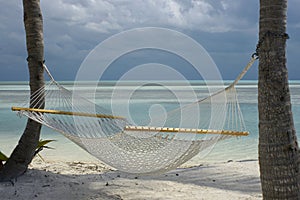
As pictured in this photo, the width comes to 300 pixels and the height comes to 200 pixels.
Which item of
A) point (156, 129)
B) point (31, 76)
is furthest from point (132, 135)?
point (31, 76)

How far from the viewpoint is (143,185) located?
2982 millimetres

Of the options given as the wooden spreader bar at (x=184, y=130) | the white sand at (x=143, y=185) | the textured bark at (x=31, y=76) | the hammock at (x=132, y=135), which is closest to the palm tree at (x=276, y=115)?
the hammock at (x=132, y=135)

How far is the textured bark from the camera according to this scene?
2.94m

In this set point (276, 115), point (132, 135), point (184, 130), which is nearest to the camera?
point (276, 115)

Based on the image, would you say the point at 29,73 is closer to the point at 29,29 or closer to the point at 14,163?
the point at 29,29

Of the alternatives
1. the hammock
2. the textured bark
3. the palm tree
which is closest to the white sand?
the textured bark

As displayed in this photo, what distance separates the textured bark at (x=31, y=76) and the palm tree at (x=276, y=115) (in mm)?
1793

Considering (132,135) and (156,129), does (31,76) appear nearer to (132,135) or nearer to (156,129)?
(132,135)

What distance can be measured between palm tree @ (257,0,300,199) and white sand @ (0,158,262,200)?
1067mm

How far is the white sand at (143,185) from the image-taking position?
269cm

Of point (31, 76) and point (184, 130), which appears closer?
point (184, 130)

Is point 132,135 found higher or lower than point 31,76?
lower

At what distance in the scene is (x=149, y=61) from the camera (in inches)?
116

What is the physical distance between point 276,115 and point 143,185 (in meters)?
1.52
